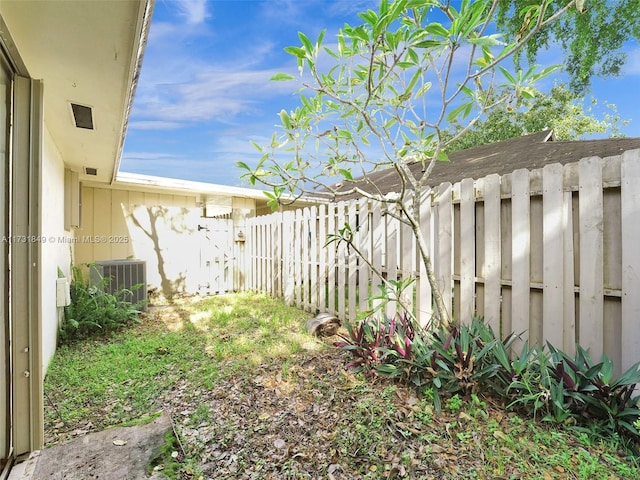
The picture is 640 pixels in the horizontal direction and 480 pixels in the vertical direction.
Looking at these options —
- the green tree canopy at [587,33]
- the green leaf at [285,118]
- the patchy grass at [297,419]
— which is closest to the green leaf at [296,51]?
the green leaf at [285,118]

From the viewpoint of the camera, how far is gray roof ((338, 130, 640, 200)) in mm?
4662

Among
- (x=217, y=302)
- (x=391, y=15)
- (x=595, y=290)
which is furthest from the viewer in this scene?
(x=217, y=302)

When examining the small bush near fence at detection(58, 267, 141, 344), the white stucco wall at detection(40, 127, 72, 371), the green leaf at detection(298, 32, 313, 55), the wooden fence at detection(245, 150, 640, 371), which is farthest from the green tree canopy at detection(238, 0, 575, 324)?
the small bush near fence at detection(58, 267, 141, 344)

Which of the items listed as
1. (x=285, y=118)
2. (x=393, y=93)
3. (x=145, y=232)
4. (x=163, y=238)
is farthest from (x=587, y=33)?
(x=145, y=232)

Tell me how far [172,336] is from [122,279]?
1.77 meters

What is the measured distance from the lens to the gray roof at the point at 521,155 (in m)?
4.66

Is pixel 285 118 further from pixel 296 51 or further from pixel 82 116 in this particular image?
pixel 82 116

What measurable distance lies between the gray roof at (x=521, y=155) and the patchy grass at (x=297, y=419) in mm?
2801

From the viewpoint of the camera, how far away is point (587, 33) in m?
7.60

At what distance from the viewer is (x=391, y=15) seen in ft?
6.13

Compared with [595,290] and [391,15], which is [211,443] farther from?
[391,15]

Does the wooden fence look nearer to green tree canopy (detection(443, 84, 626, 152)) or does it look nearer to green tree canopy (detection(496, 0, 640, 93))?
green tree canopy (detection(496, 0, 640, 93))

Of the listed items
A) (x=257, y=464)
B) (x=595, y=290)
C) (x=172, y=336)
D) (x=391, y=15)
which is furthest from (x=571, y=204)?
(x=172, y=336)

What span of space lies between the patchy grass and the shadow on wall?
2977 millimetres
